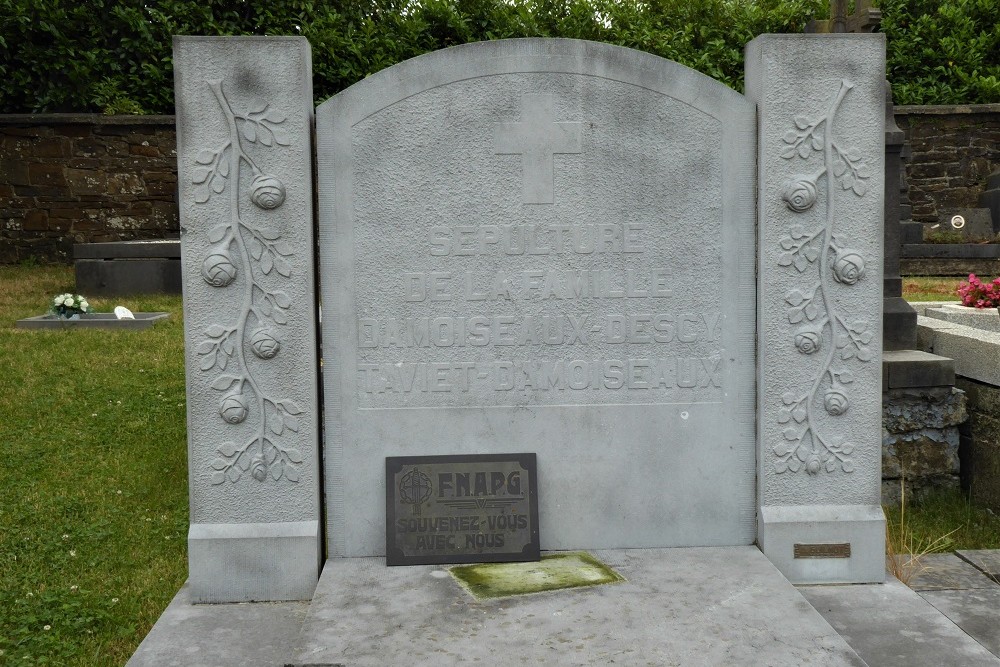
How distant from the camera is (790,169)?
324cm

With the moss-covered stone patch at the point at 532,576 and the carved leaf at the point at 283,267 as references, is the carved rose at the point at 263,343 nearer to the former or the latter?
the carved leaf at the point at 283,267

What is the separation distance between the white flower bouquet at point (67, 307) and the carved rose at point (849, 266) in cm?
692

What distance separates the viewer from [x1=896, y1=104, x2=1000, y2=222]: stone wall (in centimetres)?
1427

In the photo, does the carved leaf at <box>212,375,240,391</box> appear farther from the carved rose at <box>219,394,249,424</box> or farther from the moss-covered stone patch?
the moss-covered stone patch

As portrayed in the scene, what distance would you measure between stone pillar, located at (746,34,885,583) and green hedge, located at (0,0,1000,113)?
427 inches

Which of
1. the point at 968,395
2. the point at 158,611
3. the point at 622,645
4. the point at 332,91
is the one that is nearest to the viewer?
the point at 622,645

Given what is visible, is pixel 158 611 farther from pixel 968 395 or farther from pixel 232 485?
pixel 968 395

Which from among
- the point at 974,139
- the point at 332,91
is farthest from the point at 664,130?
the point at 974,139

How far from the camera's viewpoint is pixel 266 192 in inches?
122

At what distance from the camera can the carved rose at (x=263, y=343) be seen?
316cm

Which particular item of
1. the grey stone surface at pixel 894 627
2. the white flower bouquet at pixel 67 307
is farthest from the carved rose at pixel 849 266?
the white flower bouquet at pixel 67 307

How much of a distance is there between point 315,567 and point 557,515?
863mm

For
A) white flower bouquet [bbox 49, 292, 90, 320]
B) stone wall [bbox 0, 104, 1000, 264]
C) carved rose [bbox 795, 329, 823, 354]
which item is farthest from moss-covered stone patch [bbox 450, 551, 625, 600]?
stone wall [bbox 0, 104, 1000, 264]

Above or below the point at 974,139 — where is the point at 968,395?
below
